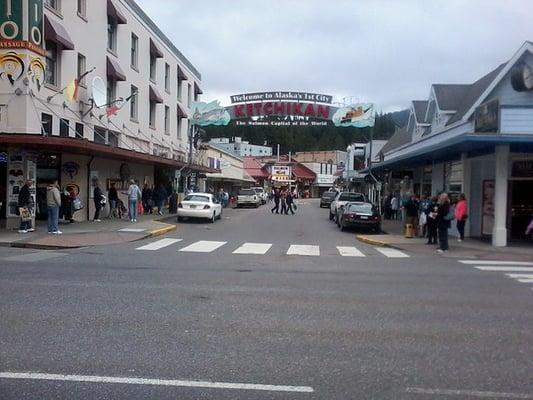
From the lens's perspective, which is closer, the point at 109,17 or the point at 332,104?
the point at 109,17

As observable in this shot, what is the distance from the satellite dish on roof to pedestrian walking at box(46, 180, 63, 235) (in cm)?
781

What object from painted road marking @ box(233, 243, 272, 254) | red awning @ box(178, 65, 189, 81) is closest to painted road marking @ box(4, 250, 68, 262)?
painted road marking @ box(233, 243, 272, 254)

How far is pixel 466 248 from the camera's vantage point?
18719mm

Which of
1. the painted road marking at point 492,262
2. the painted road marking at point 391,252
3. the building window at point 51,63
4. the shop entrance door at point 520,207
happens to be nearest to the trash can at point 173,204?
the building window at point 51,63

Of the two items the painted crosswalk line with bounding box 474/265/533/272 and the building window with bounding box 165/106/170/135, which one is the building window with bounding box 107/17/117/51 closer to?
the building window with bounding box 165/106/170/135

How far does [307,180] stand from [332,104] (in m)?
66.3

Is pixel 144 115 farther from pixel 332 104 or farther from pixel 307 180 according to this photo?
pixel 307 180

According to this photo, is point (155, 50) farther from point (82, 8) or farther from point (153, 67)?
point (82, 8)

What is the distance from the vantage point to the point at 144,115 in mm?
34812

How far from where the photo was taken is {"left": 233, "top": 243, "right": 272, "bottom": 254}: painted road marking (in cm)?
1641

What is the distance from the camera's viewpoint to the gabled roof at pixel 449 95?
96.2 feet

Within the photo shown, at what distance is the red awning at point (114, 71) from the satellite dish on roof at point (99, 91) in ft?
7.33

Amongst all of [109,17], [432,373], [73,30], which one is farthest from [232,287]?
[109,17]

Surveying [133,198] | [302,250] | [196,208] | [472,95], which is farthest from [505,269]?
[196,208]
